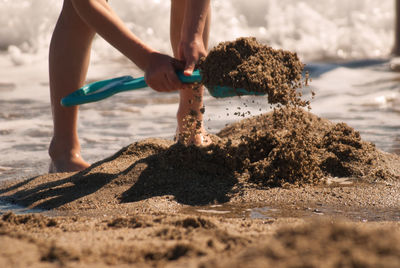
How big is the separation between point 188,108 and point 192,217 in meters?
1.36

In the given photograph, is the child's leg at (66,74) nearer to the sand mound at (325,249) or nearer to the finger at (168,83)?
the finger at (168,83)

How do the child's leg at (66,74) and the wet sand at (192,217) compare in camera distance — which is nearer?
the wet sand at (192,217)

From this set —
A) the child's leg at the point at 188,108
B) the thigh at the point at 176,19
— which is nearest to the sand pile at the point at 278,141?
the child's leg at the point at 188,108

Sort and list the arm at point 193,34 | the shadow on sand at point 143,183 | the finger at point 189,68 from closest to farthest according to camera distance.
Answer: the shadow on sand at point 143,183 → the finger at point 189,68 → the arm at point 193,34

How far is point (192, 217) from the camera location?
179 cm

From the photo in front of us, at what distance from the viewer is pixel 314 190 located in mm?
2406

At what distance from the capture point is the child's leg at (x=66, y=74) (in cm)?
297

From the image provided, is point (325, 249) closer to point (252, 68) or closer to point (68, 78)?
point (252, 68)

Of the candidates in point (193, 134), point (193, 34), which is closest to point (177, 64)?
point (193, 34)

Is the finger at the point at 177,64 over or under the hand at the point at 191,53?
under

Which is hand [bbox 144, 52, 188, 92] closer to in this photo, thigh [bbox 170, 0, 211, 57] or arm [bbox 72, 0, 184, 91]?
arm [bbox 72, 0, 184, 91]

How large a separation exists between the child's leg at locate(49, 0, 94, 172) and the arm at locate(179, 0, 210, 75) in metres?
0.62

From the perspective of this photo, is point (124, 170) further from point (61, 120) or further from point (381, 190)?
point (381, 190)

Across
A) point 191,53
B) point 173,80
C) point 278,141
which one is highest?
point 191,53
